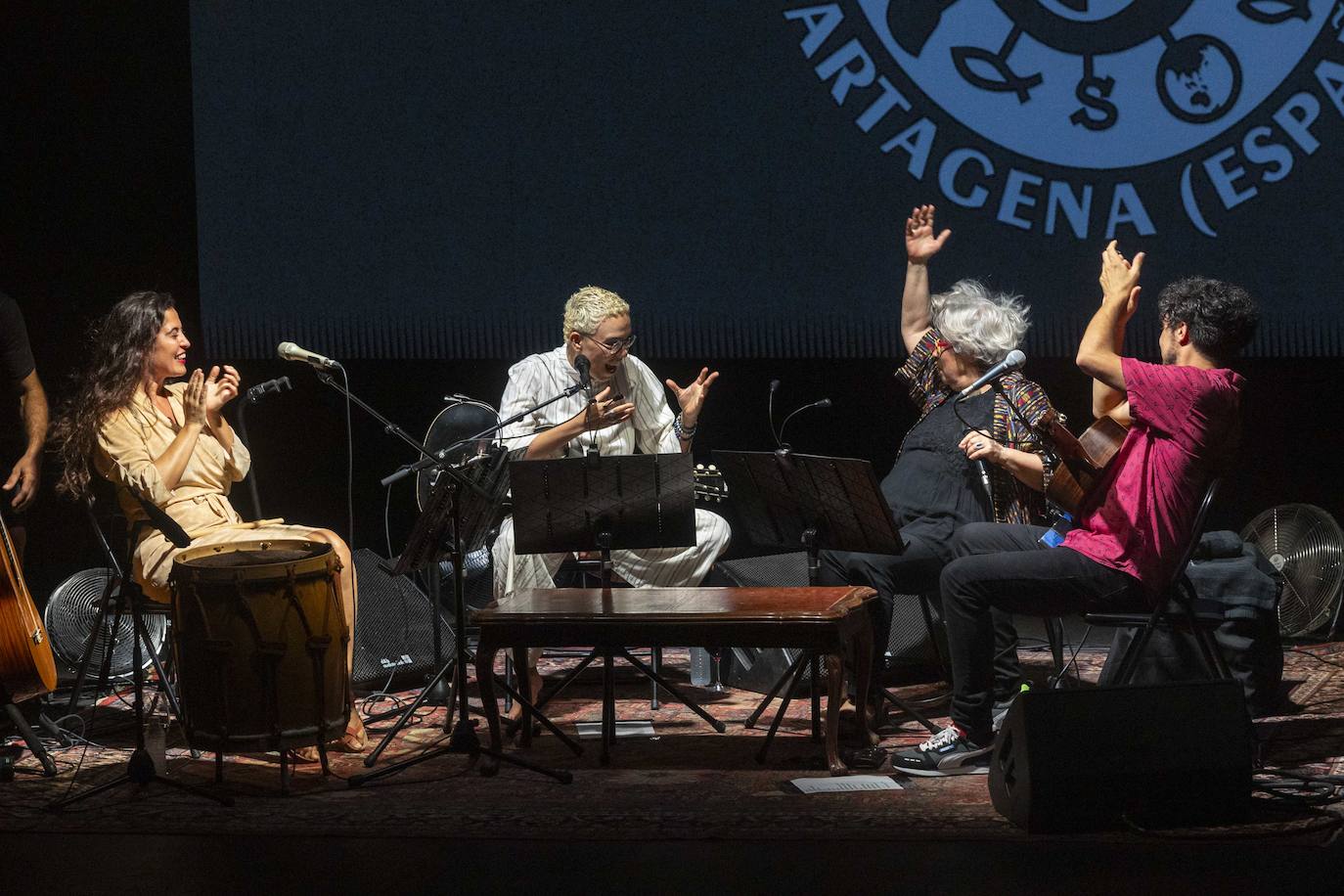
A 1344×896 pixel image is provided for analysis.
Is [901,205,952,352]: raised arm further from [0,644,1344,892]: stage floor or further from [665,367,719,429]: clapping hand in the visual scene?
[0,644,1344,892]: stage floor

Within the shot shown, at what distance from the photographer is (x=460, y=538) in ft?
13.7

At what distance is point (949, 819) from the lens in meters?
3.61

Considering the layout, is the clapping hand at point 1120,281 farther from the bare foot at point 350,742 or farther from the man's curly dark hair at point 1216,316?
the bare foot at point 350,742

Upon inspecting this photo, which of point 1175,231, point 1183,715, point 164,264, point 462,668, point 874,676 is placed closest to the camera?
point 1183,715

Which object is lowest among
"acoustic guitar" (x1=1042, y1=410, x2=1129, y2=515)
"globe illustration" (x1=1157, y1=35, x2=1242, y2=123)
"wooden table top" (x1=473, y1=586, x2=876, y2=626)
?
"wooden table top" (x1=473, y1=586, x2=876, y2=626)

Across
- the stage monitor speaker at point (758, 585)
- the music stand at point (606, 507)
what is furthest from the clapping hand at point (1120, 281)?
the stage monitor speaker at point (758, 585)

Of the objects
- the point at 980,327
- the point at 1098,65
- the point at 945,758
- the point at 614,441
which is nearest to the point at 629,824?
the point at 945,758

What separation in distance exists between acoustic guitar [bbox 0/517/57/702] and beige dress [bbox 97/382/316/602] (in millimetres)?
459

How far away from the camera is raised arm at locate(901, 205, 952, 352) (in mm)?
5250

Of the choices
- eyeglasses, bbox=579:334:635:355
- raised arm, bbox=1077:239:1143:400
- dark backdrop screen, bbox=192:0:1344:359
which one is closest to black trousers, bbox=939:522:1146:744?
raised arm, bbox=1077:239:1143:400

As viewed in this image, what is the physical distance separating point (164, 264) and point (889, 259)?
10.2 ft

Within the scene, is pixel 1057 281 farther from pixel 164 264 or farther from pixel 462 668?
pixel 164 264

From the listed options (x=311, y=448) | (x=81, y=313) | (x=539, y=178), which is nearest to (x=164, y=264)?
(x=81, y=313)

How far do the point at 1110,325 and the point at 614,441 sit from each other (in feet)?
6.61
